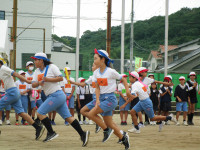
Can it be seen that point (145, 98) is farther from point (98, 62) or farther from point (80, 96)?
point (80, 96)

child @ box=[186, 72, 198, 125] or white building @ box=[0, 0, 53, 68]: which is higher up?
white building @ box=[0, 0, 53, 68]

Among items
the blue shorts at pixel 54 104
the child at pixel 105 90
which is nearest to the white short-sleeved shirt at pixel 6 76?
the blue shorts at pixel 54 104

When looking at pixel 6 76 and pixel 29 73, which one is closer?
pixel 6 76

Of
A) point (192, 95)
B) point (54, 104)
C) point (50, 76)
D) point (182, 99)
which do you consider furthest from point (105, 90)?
point (192, 95)

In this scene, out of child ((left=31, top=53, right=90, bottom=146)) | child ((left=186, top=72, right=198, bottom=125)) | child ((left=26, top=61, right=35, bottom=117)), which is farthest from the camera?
child ((left=186, top=72, right=198, bottom=125))

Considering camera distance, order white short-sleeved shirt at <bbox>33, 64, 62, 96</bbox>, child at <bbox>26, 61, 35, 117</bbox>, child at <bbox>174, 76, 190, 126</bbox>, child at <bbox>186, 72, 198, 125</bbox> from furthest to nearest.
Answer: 1. child at <bbox>186, 72, 198, 125</bbox>
2. child at <bbox>174, 76, 190, 126</bbox>
3. child at <bbox>26, 61, 35, 117</bbox>
4. white short-sleeved shirt at <bbox>33, 64, 62, 96</bbox>

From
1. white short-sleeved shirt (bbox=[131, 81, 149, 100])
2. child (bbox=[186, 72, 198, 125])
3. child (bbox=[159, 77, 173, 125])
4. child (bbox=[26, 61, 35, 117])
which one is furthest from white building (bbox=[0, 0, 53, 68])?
white short-sleeved shirt (bbox=[131, 81, 149, 100])

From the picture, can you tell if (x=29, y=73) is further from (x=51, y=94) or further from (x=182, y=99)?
Result: (x=182, y=99)

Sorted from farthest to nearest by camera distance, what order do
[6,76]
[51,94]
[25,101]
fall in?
[25,101] → [6,76] → [51,94]

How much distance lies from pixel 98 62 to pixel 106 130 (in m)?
1.54

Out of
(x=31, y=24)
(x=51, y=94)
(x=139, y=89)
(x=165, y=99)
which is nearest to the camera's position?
(x=51, y=94)

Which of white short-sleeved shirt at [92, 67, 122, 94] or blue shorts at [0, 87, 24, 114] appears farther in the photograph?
blue shorts at [0, 87, 24, 114]

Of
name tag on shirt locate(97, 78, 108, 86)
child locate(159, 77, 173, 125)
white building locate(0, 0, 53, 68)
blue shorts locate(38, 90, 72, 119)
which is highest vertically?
white building locate(0, 0, 53, 68)

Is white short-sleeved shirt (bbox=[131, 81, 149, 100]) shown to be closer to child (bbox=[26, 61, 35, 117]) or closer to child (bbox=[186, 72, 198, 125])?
child (bbox=[26, 61, 35, 117])
